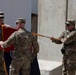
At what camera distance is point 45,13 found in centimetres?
883

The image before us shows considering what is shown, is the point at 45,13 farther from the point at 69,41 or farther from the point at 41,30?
the point at 69,41

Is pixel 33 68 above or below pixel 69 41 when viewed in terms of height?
below

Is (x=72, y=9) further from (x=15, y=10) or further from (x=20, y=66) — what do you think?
(x=15, y=10)

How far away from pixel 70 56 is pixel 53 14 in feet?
5.35

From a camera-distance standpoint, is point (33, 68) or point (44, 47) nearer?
point (33, 68)

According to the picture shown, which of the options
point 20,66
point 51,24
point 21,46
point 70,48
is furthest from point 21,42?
point 51,24

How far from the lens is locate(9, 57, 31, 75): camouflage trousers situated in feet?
23.1

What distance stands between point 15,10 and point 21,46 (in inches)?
259

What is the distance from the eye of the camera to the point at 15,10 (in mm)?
13445

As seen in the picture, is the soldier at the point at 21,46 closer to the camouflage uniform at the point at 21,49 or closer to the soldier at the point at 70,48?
the camouflage uniform at the point at 21,49

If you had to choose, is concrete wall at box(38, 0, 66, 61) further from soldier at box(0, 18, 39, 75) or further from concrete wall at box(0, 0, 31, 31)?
concrete wall at box(0, 0, 31, 31)

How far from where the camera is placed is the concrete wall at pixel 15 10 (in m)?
13.0

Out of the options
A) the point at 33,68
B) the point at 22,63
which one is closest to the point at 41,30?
the point at 33,68

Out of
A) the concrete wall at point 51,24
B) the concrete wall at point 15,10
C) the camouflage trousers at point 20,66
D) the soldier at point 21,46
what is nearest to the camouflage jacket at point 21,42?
the soldier at point 21,46
